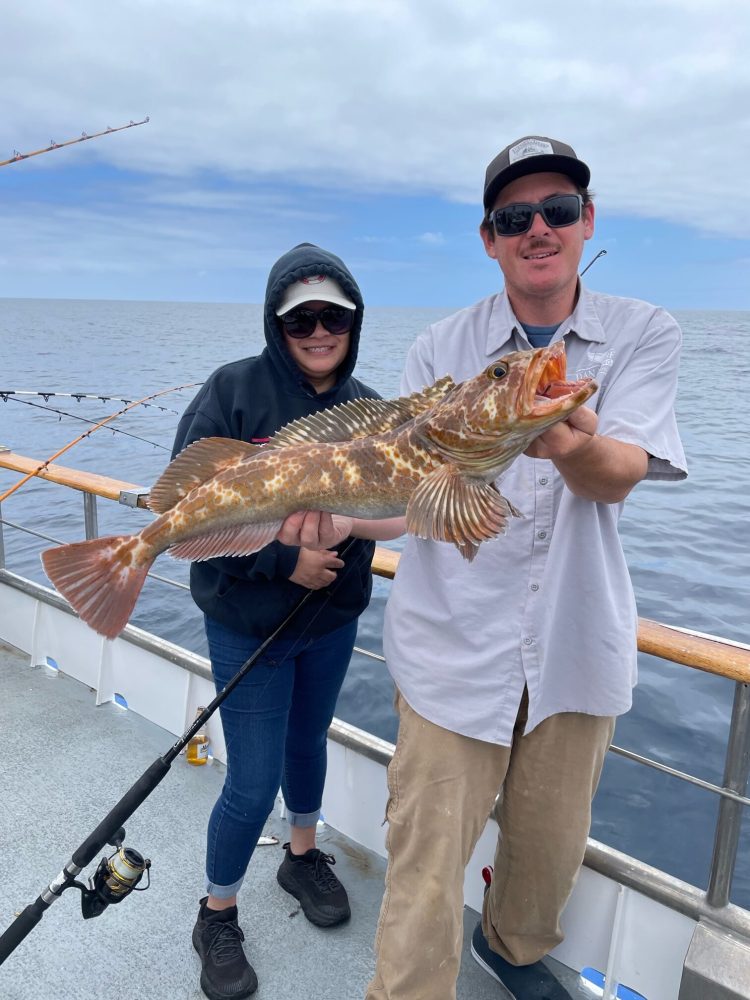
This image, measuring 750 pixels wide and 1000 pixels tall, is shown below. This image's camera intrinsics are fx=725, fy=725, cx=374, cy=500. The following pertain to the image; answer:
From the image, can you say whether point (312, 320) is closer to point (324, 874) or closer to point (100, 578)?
point (100, 578)

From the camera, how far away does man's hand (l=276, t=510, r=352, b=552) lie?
8.39 ft

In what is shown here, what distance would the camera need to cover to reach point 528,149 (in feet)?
8.05

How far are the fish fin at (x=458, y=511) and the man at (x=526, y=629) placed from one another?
0.96 feet

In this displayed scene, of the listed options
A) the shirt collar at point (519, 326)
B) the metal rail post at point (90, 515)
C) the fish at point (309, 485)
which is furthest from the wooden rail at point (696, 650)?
the metal rail post at point (90, 515)

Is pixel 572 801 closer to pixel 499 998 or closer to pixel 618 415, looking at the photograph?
pixel 499 998

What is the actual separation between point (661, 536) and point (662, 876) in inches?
344

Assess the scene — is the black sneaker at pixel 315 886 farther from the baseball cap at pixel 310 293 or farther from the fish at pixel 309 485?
the baseball cap at pixel 310 293

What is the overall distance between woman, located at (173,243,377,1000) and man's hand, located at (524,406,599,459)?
3.28 feet

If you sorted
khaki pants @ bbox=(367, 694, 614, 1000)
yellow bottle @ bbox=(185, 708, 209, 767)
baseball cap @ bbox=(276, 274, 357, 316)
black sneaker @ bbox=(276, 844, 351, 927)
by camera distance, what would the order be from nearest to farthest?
khaki pants @ bbox=(367, 694, 614, 1000) → baseball cap @ bbox=(276, 274, 357, 316) → black sneaker @ bbox=(276, 844, 351, 927) → yellow bottle @ bbox=(185, 708, 209, 767)

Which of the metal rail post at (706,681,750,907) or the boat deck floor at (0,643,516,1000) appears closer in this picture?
the metal rail post at (706,681,750,907)

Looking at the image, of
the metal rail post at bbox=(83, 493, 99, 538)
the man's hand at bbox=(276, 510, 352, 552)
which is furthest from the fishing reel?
the metal rail post at bbox=(83, 493, 99, 538)

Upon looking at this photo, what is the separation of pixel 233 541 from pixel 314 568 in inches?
12.0

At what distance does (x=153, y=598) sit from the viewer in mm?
9398

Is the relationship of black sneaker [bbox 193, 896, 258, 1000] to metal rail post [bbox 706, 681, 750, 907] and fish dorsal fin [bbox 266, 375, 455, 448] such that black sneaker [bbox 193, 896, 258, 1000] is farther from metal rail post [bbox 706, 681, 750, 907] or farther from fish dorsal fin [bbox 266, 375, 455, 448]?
fish dorsal fin [bbox 266, 375, 455, 448]
